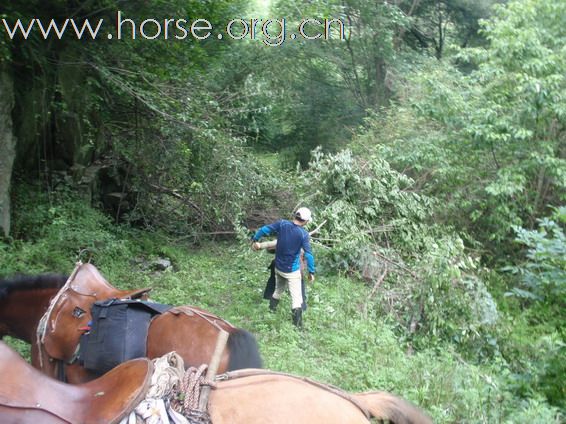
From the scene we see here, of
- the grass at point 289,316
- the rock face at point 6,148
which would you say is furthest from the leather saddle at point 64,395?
the rock face at point 6,148

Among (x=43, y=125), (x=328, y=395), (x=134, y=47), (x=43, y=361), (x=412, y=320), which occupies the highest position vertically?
(x=134, y=47)

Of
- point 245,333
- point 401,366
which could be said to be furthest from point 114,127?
point 245,333

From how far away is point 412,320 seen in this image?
6.81 metres

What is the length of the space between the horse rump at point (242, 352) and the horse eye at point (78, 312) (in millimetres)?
1196

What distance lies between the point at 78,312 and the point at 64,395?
1146 mm

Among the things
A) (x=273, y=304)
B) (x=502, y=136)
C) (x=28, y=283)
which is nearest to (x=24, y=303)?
(x=28, y=283)

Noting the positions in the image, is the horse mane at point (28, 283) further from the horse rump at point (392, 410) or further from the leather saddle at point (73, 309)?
the horse rump at point (392, 410)

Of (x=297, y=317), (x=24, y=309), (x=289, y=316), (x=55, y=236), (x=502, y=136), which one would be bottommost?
(x=289, y=316)

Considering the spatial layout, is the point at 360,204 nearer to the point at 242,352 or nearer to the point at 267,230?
the point at 267,230

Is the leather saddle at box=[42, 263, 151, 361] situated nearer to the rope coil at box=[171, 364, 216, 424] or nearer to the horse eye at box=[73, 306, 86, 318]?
the horse eye at box=[73, 306, 86, 318]

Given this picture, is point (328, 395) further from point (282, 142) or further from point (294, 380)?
point (282, 142)

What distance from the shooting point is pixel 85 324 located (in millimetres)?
3377

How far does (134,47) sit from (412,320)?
18.8ft

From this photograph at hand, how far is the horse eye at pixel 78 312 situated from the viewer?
342 centimetres
